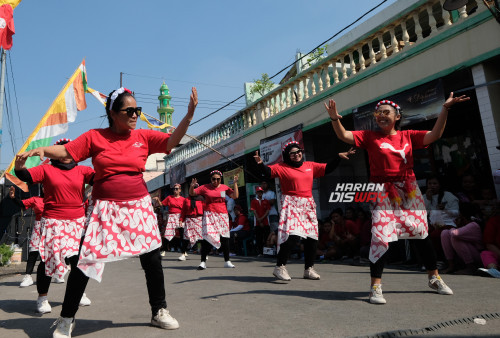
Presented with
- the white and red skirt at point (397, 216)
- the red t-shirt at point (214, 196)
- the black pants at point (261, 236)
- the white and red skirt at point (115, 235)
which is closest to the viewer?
the white and red skirt at point (115, 235)

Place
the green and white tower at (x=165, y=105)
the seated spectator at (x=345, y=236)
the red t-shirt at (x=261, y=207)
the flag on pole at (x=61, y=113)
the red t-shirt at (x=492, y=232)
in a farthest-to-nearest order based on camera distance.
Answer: the green and white tower at (x=165, y=105) < the red t-shirt at (x=261, y=207) < the flag on pole at (x=61, y=113) < the seated spectator at (x=345, y=236) < the red t-shirt at (x=492, y=232)

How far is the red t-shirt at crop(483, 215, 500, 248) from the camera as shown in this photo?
583 centimetres

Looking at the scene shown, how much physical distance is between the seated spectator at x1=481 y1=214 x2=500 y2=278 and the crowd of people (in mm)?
14

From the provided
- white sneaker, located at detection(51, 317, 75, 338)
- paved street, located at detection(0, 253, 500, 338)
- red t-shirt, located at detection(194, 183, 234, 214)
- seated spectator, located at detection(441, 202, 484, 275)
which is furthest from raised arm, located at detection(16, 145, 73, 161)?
seated spectator, located at detection(441, 202, 484, 275)

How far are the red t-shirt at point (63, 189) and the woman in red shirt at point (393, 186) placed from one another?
2988mm

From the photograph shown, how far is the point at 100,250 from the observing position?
10.5ft

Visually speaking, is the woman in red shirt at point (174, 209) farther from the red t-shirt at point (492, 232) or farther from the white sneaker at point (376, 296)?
the white sneaker at point (376, 296)

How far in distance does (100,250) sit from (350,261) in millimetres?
6451

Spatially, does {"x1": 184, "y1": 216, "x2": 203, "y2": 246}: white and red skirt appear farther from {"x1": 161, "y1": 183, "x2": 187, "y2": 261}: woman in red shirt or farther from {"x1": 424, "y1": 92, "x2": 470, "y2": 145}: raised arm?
{"x1": 424, "y1": 92, "x2": 470, "y2": 145}: raised arm

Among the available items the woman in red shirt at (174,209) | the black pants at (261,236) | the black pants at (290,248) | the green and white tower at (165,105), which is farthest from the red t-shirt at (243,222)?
the green and white tower at (165,105)

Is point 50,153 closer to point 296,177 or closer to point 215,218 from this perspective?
point 296,177

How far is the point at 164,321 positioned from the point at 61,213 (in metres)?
2.39

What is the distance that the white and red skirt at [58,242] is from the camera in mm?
4688

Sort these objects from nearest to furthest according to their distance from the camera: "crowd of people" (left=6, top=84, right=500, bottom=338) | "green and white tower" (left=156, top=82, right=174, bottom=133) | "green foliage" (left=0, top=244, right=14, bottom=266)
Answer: "crowd of people" (left=6, top=84, right=500, bottom=338), "green foliage" (left=0, top=244, right=14, bottom=266), "green and white tower" (left=156, top=82, right=174, bottom=133)
